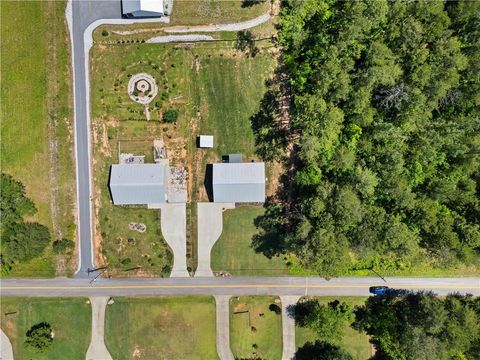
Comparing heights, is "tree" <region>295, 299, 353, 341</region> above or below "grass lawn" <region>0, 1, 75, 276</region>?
below

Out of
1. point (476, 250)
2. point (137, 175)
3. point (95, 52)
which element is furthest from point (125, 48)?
point (476, 250)

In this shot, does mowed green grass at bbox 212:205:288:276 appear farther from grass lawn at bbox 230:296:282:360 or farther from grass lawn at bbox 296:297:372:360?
grass lawn at bbox 296:297:372:360

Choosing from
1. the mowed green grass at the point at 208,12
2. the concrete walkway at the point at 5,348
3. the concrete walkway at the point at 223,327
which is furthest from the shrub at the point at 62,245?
the mowed green grass at the point at 208,12

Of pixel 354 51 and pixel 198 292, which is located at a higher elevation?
pixel 354 51

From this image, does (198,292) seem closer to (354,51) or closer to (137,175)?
(137,175)

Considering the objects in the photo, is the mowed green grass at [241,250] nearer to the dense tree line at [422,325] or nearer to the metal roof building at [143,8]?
the dense tree line at [422,325]

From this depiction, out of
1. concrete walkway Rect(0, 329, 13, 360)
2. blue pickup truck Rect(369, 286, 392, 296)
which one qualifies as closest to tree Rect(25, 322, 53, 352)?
concrete walkway Rect(0, 329, 13, 360)

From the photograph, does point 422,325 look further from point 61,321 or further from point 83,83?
point 83,83
